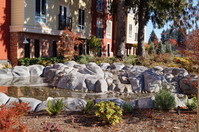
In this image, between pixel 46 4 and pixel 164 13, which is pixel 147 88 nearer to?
pixel 46 4

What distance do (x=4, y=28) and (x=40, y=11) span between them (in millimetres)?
3581

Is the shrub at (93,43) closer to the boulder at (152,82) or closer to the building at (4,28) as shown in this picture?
the building at (4,28)

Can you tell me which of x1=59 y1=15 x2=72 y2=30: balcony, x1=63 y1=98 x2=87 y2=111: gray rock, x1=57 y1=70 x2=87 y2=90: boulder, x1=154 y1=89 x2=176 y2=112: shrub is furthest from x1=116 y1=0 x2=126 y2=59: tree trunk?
x1=154 y1=89 x2=176 y2=112: shrub

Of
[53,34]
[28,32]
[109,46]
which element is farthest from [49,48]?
[109,46]

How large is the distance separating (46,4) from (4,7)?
3.85 m

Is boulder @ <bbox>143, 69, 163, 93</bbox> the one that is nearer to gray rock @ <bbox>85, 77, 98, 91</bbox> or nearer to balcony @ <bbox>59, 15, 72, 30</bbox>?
gray rock @ <bbox>85, 77, 98, 91</bbox>

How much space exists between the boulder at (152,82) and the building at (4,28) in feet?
42.9

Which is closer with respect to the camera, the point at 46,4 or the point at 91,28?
the point at 46,4

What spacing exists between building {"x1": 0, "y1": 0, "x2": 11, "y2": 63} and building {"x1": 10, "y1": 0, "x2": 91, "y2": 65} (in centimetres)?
34

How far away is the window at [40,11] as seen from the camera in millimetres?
19844

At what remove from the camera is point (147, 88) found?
11.8 meters

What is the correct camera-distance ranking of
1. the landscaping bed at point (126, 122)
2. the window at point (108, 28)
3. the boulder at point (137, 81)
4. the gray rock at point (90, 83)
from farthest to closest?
the window at point (108, 28)
the boulder at point (137, 81)
the gray rock at point (90, 83)
the landscaping bed at point (126, 122)

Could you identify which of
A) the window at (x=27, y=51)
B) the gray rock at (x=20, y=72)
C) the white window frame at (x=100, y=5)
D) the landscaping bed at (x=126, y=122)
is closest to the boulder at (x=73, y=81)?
the gray rock at (x=20, y=72)

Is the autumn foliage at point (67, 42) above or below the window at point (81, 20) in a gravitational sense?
below
